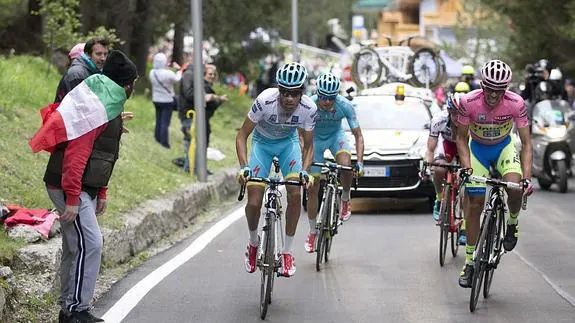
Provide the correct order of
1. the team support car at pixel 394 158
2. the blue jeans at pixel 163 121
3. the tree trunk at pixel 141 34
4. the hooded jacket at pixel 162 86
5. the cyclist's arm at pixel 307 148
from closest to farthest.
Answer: the cyclist's arm at pixel 307 148 → the team support car at pixel 394 158 → the hooded jacket at pixel 162 86 → the blue jeans at pixel 163 121 → the tree trunk at pixel 141 34

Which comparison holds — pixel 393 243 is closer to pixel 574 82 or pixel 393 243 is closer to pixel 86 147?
pixel 86 147

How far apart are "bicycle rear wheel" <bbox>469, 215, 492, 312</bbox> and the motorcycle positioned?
1125 centimetres

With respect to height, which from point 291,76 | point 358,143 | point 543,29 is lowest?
point 358,143

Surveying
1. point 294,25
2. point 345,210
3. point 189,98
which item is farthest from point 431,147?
point 294,25

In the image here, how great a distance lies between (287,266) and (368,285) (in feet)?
3.62

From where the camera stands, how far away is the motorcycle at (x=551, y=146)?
21312mm

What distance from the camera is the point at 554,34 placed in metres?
32.3

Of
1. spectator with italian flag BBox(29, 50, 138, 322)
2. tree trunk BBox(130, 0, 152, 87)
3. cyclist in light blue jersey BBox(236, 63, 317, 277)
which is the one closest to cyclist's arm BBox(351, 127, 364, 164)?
cyclist in light blue jersey BBox(236, 63, 317, 277)

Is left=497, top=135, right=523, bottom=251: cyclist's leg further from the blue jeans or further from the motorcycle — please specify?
the blue jeans

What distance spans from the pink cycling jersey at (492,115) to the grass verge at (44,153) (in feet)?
12.7

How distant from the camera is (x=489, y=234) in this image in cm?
1032

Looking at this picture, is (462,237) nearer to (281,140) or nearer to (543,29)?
(281,140)

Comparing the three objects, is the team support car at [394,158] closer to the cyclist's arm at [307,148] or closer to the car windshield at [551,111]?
the car windshield at [551,111]

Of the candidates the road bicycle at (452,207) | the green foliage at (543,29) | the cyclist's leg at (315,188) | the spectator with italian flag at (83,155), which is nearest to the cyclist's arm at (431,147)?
the road bicycle at (452,207)
